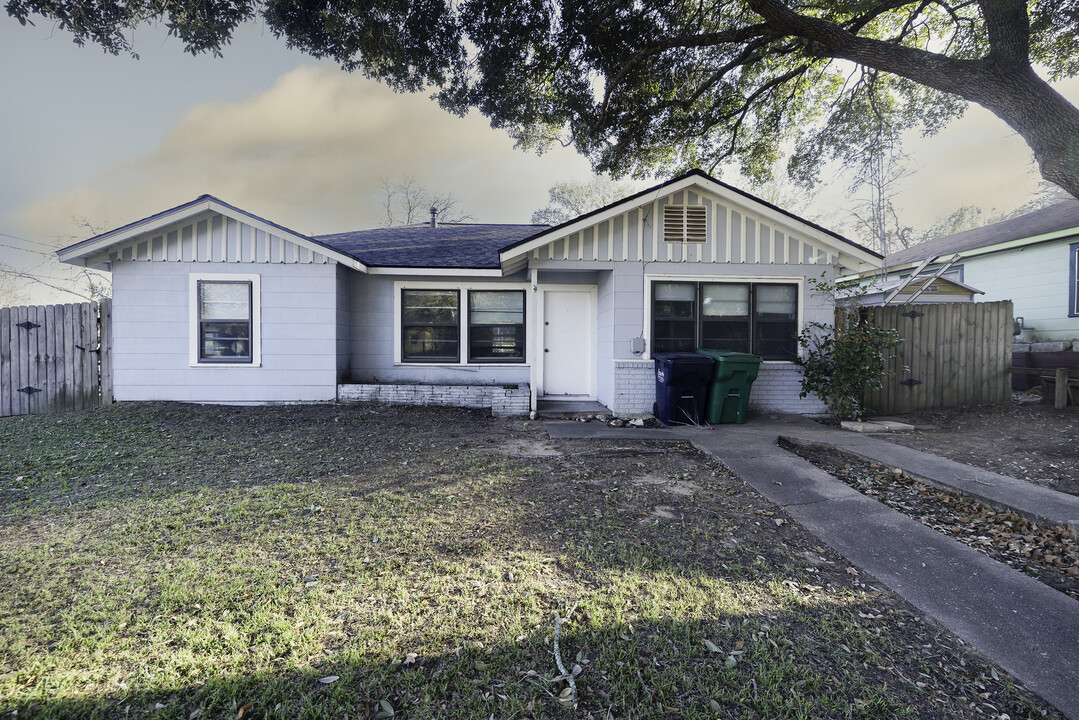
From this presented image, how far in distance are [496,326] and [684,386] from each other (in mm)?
4202

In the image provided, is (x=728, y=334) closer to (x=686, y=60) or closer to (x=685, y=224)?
(x=685, y=224)

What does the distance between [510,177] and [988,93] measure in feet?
74.1

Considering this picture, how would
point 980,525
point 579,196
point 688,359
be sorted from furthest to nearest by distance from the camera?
1. point 579,196
2. point 688,359
3. point 980,525

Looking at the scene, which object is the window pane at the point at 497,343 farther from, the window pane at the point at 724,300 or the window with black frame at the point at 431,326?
the window pane at the point at 724,300

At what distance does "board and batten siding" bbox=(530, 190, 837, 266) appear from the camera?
26.3 feet

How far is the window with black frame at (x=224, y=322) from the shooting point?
28.4 feet

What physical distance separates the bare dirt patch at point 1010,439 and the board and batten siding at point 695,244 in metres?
3.31

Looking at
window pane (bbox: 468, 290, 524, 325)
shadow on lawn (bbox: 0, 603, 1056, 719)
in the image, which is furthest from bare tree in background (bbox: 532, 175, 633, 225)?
shadow on lawn (bbox: 0, 603, 1056, 719)

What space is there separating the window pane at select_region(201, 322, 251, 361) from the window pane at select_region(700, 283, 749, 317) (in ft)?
27.9

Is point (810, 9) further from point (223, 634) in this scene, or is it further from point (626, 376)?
point (223, 634)

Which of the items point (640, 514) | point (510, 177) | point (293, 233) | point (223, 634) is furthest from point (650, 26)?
point (510, 177)

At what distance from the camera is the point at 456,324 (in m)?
9.77

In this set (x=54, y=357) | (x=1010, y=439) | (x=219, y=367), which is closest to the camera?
(x=1010, y=439)

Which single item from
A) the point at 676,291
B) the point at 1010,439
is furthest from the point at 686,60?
the point at 1010,439
